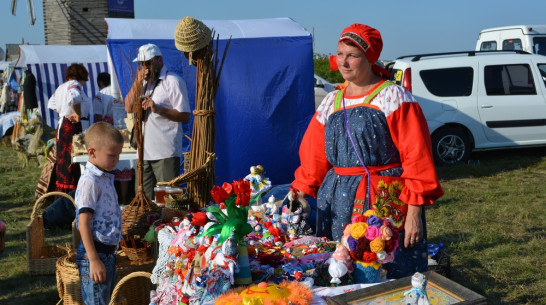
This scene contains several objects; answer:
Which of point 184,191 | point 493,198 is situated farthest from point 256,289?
point 493,198

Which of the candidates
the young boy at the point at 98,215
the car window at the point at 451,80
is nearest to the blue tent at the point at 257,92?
the car window at the point at 451,80

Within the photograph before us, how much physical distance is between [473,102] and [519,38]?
12.3 ft

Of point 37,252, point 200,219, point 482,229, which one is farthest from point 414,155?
point 482,229

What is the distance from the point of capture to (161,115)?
4.62m

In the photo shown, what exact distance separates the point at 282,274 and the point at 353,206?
0.54m

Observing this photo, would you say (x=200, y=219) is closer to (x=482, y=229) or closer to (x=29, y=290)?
(x=29, y=290)

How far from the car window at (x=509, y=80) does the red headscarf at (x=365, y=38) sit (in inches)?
280

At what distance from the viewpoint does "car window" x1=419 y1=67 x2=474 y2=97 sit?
908 cm

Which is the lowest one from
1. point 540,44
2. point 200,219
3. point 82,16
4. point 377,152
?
point 200,219

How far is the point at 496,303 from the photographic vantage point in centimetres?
416

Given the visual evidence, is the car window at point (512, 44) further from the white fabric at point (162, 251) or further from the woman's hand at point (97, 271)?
the woman's hand at point (97, 271)

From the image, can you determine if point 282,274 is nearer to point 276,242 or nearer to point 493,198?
point 276,242

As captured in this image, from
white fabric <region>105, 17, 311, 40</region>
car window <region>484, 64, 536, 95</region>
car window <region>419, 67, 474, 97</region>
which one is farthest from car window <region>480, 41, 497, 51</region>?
white fabric <region>105, 17, 311, 40</region>

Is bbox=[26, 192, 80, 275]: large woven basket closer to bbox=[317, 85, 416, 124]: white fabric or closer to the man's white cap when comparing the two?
the man's white cap
